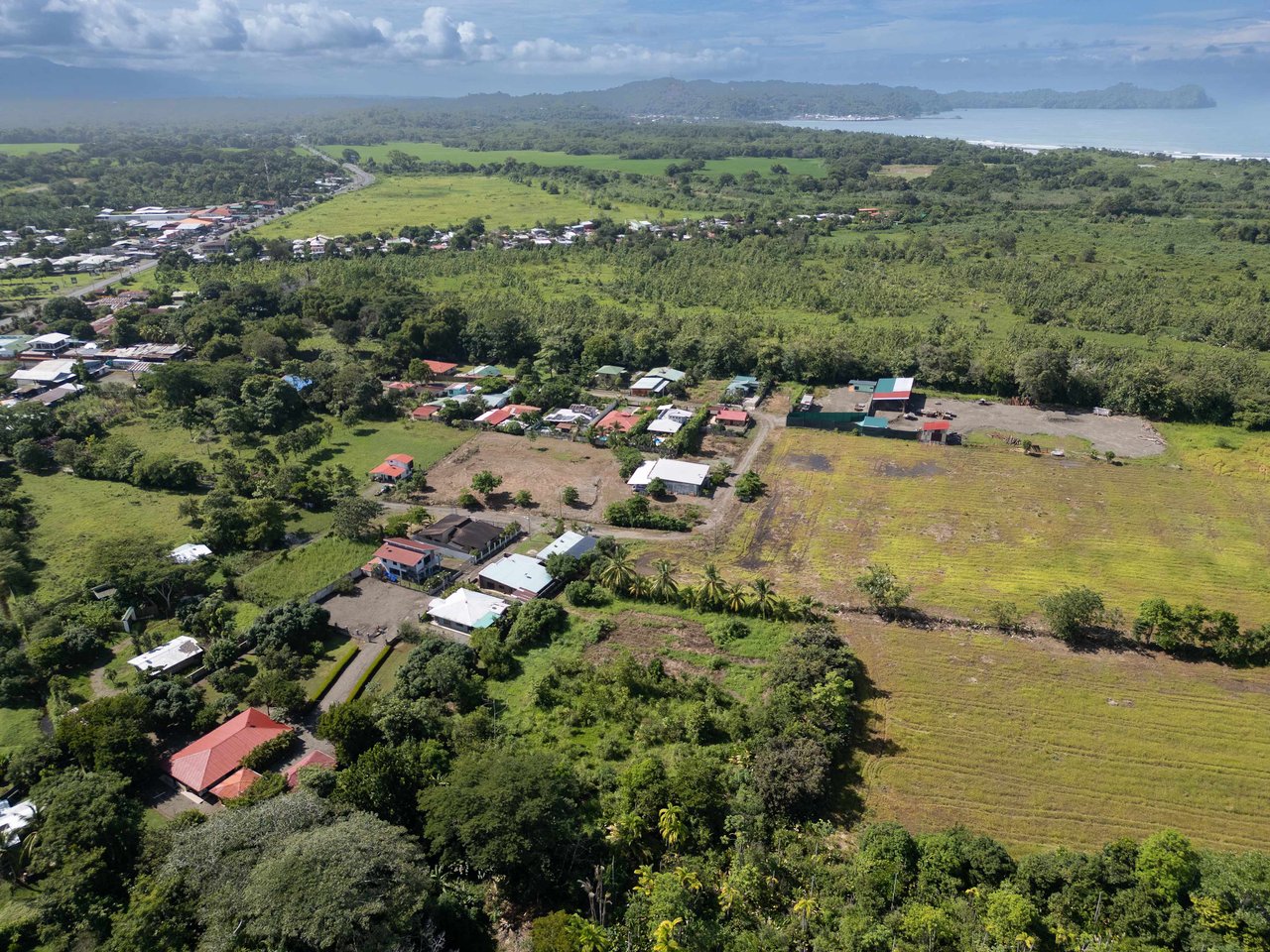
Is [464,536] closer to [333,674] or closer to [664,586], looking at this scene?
[333,674]

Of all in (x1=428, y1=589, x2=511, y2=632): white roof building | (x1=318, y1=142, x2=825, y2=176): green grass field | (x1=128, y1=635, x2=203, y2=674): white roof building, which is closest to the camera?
(x1=128, y1=635, x2=203, y2=674): white roof building

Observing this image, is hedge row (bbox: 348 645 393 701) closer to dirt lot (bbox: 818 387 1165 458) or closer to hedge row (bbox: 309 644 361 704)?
hedge row (bbox: 309 644 361 704)

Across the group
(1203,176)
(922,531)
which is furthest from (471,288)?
(1203,176)

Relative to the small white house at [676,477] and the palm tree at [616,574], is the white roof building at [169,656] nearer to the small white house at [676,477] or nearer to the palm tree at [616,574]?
the palm tree at [616,574]

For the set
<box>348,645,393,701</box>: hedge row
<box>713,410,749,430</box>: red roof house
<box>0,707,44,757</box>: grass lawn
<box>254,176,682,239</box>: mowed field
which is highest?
<box>254,176,682,239</box>: mowed field

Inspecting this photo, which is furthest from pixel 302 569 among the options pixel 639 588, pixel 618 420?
pixel 618 420

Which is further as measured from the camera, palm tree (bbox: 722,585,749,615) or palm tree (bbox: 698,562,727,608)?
palm tree (bbox: 698,562,727,608)

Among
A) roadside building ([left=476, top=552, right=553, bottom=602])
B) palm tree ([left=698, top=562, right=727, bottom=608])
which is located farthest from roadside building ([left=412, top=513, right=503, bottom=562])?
palm tree ([left=698, top=562, right=727, bottom=608])

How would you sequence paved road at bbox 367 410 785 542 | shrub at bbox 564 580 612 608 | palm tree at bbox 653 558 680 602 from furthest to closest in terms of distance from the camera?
paved road at bbox 367 410 785 542, shrub at bbox 564 580 612 608, palm tree at bbox 653 558 680 602
